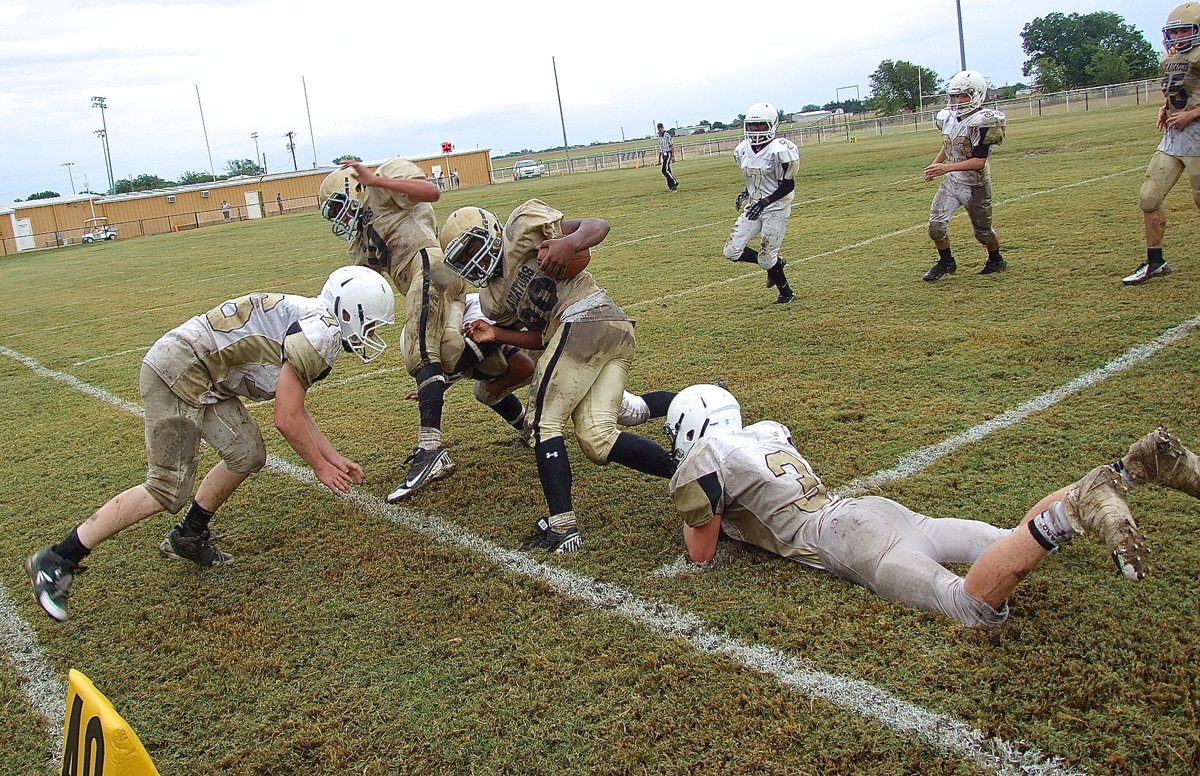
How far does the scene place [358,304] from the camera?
13.5 ft

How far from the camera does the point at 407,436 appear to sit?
612cm

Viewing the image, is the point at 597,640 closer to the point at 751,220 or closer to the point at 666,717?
the point at 666,717

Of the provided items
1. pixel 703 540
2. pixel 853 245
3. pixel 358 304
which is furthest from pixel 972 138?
pixel 358 304

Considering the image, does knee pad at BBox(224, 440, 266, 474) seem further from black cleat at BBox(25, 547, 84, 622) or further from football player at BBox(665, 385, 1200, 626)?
football player at BBox(665, 385, 1200, 626)

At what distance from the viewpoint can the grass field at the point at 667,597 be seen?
2.71 meters

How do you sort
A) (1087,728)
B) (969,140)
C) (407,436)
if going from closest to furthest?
(1087,728)
(407,436)
(969,140)

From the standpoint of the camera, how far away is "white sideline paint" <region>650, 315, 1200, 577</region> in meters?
4.32

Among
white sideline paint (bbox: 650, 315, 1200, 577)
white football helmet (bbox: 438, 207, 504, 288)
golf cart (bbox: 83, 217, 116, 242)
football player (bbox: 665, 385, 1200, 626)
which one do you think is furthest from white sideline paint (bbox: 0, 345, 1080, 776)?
golf cart (bbox: 83, 217, 116, 242)

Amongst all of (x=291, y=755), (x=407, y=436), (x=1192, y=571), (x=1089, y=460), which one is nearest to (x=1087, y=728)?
(x=1192, y=571)

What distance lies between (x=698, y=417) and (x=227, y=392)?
2223mm

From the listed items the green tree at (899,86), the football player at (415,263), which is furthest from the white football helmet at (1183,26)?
the green tree at (899,86)

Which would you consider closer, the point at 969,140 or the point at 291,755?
the point at 291,755

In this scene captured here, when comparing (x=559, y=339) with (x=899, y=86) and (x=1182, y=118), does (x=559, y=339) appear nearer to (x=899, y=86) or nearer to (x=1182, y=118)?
(x=1182, y=118)

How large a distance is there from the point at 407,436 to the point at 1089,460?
13.4 ft
